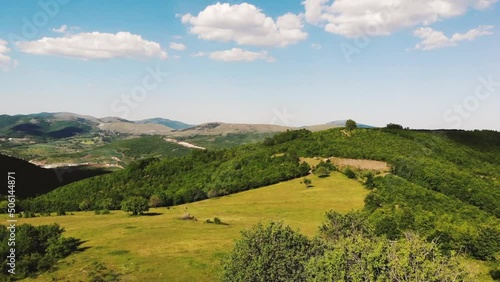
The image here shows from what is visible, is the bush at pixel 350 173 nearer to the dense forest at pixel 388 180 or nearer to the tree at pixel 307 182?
the dense forest at pixel 388 180

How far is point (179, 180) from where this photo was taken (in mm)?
153500

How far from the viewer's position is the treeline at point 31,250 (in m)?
44.6

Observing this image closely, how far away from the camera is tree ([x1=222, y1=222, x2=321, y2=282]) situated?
32000 mm

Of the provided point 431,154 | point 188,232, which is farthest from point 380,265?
point 431,154

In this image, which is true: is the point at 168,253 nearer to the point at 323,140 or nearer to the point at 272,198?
the point at 272,198

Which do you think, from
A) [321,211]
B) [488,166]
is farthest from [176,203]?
[488,166]

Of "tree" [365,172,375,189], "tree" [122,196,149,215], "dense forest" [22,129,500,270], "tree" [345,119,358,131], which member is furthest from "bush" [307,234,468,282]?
"tree" [345,119,358,131]

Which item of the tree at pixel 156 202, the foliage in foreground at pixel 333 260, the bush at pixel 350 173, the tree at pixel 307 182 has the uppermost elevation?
the foliage in foreground at pixel 333 260

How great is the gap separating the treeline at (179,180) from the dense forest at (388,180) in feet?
1.24

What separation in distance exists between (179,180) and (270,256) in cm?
12516

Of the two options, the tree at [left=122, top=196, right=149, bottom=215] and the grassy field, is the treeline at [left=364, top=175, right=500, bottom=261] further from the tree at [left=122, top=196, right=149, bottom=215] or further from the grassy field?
the tree at [left=122, top=196, right=149, bottom=215]

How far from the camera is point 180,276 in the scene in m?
43.9

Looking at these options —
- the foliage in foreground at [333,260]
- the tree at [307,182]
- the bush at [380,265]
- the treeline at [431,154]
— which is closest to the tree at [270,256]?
the foliage in foreground at [333,260]

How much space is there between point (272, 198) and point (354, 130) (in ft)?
246
